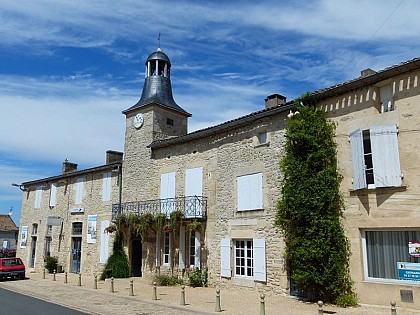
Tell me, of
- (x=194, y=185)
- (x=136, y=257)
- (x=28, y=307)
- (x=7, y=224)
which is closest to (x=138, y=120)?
(x=194, y=185)

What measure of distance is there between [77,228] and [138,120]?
7.42 meters

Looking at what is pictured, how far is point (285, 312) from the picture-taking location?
917 cm

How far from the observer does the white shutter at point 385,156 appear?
9.46 metres

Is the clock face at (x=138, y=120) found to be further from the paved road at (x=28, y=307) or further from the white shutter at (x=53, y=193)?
the paved road at (x=28, y=307)

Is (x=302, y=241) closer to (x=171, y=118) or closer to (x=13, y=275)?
(x=171, y=118)

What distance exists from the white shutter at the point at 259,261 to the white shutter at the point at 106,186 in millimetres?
9711

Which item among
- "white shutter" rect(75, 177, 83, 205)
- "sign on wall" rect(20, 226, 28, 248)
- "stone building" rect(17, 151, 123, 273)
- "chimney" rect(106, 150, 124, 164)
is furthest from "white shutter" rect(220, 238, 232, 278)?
"sign on wall" rect(20, 226, 28, 248)

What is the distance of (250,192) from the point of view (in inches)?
522

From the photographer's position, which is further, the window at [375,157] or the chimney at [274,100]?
the chimney at [274,100]

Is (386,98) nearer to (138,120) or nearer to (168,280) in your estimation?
(168,280)

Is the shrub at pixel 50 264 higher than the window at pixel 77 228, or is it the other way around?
the window at pixel 77 228

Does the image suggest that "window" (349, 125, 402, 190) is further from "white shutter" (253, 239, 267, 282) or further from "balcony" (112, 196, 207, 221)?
"balcony" (112, 196, 207, 221)

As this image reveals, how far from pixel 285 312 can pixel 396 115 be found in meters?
5.55

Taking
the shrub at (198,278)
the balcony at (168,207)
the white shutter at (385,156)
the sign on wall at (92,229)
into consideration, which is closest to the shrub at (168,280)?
the shrub at (198,278)
